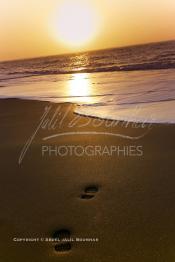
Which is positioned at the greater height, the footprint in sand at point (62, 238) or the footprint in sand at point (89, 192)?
the footprint in sand at point (89, 192)

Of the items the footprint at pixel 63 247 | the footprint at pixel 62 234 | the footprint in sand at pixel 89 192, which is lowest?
the footprint at pixel 63 247

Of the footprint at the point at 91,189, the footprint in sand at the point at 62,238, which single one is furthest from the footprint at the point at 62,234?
the footprint at the point at 91,189

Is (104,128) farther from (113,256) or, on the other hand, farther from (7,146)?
(113,256)

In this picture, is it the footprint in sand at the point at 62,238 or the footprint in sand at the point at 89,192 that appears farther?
the footprint in sand at the point at 89,192

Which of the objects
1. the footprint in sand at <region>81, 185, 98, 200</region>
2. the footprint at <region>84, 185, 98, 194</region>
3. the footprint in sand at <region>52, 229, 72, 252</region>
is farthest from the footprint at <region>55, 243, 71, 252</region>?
the footprint at <region>84, 185, 98, 194</region>

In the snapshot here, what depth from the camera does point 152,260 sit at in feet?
9.80

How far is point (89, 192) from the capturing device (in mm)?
4215

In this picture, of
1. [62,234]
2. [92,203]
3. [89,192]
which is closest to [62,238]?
[62,234]

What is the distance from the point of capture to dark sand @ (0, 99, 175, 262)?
3195 millimetres

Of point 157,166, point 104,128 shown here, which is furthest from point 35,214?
point 104,128

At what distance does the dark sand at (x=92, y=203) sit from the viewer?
320 centimetres

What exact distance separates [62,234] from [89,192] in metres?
0.83

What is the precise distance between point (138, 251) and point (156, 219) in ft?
1.70

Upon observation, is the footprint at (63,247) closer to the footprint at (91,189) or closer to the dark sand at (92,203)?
the dark sand at (92,203)
